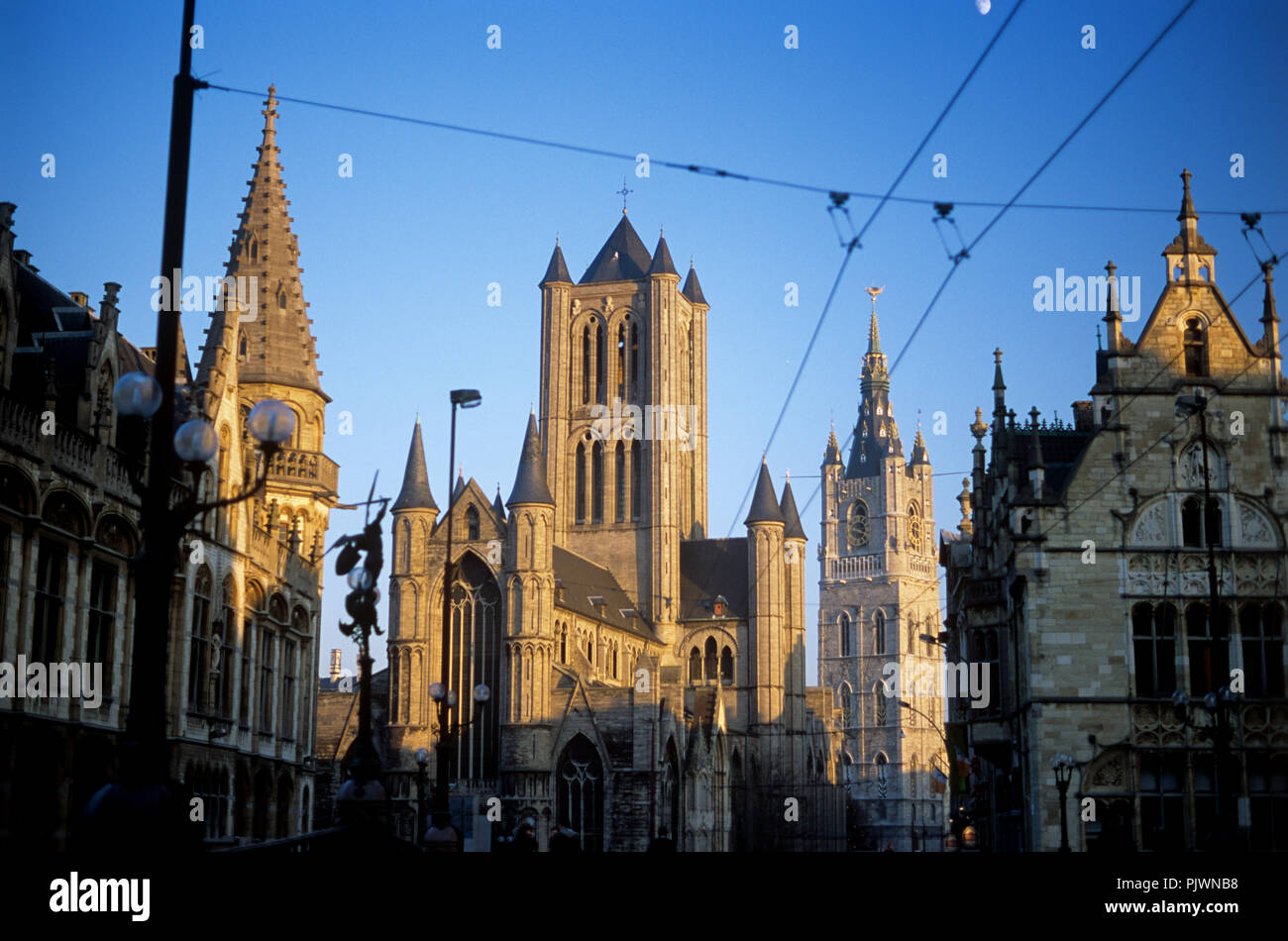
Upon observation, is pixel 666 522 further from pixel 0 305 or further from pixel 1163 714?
pixel 0 305

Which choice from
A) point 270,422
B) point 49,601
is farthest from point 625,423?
point 270,422

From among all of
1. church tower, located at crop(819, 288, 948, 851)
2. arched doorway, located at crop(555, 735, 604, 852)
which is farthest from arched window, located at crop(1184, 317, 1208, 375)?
church tower, located at crop(819, 288, 948, 851)

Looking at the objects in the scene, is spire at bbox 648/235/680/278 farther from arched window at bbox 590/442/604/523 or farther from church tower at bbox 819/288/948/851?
church tower at bbox 819/288/948/851

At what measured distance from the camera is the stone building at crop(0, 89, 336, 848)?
2470 centimetres

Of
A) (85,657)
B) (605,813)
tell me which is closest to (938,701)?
(605,813)

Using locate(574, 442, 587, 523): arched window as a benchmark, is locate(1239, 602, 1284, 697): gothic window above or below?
below

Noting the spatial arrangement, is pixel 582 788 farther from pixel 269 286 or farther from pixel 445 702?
pixel 445 702

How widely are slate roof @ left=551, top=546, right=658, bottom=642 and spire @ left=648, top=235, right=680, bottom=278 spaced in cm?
1777

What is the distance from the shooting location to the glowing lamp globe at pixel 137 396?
40.7ft

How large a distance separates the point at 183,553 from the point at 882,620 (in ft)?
349

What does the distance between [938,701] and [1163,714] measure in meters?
114

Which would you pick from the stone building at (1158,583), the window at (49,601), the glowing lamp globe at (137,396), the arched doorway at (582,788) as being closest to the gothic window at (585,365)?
the arched doorway at (582,788)

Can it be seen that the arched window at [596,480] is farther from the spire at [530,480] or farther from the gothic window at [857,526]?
the gothic window at [857,526]

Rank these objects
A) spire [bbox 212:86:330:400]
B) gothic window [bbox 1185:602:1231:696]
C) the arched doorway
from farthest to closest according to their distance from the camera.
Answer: the arched doorway → spire [bbox 212:86:330:400] → gothic window [bbox 1185:602:1231:696]
